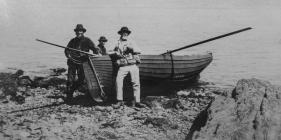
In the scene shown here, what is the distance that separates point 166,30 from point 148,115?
78.4 ft

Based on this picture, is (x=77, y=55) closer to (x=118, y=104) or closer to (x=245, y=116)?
(x=118, y=104)

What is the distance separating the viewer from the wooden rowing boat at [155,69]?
8547mm

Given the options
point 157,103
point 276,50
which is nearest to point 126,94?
point 157,103

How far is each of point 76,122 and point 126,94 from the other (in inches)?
79.9

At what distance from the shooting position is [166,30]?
31.4m

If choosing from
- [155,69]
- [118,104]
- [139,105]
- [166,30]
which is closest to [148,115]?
[139,105]

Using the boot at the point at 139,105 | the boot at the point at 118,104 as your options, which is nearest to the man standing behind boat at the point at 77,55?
the boot at the point at 118,104

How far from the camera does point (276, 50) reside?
68.9ft

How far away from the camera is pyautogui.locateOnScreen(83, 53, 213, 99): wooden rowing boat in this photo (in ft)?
28.0

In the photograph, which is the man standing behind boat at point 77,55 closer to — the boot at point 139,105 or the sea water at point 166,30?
the sea water at point 166,30

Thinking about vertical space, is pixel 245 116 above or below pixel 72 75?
below

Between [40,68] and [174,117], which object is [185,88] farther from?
[40,68]

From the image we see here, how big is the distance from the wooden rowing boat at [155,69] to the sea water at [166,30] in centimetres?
58

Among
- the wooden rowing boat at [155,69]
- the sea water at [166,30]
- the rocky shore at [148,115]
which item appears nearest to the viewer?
the rocky shore at [148,115]
